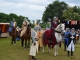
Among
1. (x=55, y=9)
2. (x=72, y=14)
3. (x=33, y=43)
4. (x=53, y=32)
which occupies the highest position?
(x=55, y=9)

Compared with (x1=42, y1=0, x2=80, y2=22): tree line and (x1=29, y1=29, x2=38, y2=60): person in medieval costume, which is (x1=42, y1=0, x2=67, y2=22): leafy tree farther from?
(x1=29, y1=29, x2=38, y2=60): person in medieval costume

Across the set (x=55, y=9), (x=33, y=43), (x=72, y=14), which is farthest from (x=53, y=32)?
(x=55, y=9)

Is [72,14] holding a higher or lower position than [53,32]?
higher

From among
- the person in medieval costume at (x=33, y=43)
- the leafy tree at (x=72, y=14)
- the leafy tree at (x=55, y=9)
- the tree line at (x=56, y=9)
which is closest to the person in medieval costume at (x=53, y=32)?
the person in medieval costume at (x=33, y=43)

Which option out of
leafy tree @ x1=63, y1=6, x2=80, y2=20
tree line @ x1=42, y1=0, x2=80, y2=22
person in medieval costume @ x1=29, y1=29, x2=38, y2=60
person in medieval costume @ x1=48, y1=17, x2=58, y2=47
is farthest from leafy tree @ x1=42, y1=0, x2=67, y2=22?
person in medieval costume @ x1=29, y1=29, x2=38, y2=60

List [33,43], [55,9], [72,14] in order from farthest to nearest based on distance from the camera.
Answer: [55,9] < [72,14] < [33,43]

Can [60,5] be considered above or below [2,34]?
above

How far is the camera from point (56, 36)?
15086mm

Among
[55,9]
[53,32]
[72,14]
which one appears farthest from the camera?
[55,9]

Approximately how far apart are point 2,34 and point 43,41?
855 inches

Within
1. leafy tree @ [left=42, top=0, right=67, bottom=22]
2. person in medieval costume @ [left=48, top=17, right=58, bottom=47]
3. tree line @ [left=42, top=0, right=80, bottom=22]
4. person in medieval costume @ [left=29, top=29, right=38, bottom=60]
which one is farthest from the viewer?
leafy tree @ [left=42, top=0, right=67, bottom=22]

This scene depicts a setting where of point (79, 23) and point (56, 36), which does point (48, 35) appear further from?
point (79, 23)

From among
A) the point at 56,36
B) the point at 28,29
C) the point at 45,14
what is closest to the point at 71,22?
the point at 28,29

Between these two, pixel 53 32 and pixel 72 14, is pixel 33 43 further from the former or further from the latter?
pixel 72 14
